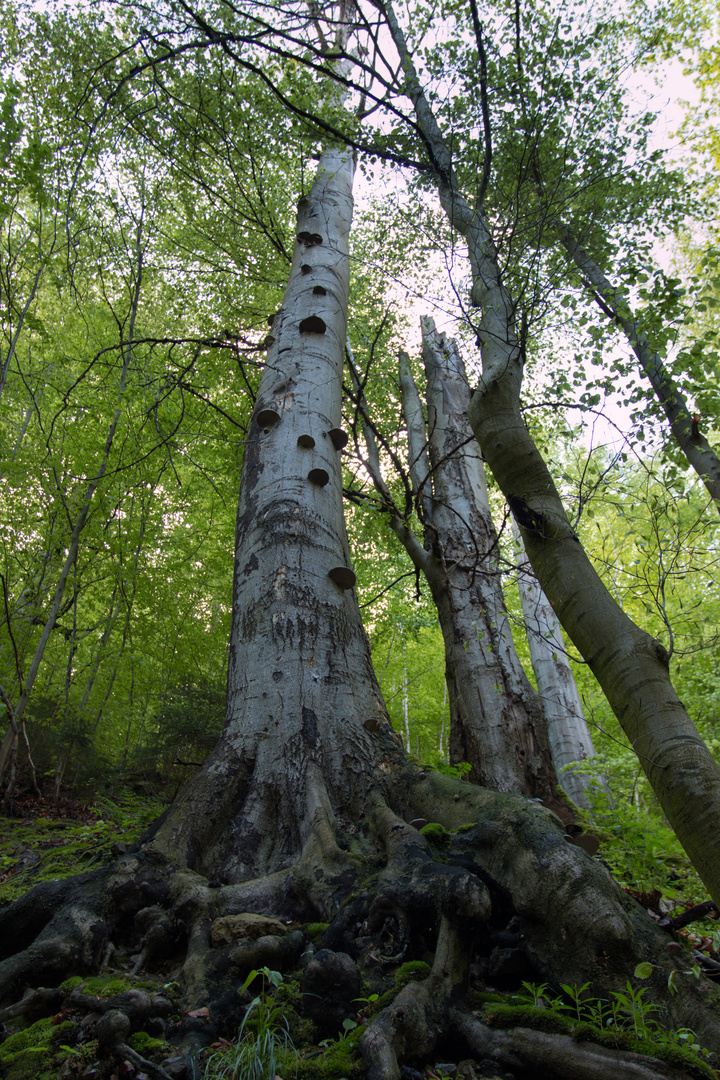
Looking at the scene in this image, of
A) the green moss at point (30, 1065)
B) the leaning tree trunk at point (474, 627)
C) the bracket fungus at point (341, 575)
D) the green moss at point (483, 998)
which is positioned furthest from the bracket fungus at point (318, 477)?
the green moss at point (30, 1065)

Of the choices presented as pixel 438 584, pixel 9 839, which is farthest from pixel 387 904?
pixel 9 839

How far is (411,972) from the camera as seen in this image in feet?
5.45

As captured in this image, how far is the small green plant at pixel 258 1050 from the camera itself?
4.33ft

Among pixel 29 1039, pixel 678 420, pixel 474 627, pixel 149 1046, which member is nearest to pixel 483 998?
pixel 149 1046

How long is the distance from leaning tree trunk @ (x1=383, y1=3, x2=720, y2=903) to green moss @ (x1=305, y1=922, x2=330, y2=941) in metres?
1.27

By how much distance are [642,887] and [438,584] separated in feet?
8.65

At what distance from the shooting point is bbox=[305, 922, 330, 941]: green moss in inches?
74.1

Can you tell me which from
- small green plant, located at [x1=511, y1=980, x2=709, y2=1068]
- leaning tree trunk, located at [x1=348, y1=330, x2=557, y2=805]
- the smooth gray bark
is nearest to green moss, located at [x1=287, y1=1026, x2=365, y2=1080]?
small green plant, located at [x1=511, y1=980, x2=709, y2=1068]

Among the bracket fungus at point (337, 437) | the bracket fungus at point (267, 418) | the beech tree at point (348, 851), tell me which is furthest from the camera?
the bracket fungus at point (337, 437)

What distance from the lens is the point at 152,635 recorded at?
8234 millimetres

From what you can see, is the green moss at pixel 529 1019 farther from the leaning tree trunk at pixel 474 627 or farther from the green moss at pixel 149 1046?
the leaning tree trunk at pixel 474 627

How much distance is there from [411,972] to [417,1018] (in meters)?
0.24

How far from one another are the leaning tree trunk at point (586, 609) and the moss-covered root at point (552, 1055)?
69cm

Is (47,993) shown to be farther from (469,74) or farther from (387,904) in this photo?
(469,74)
